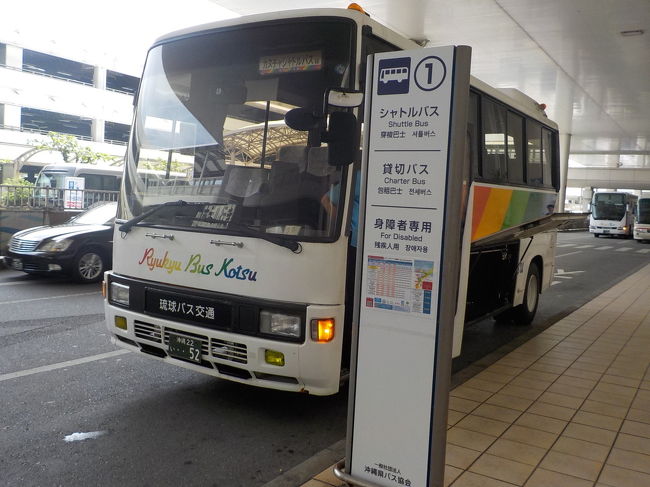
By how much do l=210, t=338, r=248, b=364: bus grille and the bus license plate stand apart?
0.13 metres

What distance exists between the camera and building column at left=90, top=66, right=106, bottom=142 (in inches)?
1786

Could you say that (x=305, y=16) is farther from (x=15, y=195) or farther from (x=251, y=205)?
(x=15, y=195)

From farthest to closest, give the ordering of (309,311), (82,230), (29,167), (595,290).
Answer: (29,167)
(595,290)
(82,230)
(309,311)

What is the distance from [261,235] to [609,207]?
39904mm

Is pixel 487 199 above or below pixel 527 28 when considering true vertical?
below

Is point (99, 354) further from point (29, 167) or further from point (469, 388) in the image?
point (29, 167)

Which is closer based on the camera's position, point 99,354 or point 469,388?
point 469,388

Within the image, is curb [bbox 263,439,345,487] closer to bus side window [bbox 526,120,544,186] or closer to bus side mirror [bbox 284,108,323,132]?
bus side mirror [bbox 284,108,323,132]

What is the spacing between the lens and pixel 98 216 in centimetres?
1220

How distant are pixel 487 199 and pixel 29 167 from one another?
140ft

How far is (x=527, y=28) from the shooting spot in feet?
54.9

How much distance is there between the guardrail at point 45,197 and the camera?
46.3 ft

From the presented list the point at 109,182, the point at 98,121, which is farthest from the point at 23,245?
the point at 98,121

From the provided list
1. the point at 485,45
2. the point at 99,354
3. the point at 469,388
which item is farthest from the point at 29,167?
the point at 469,388
